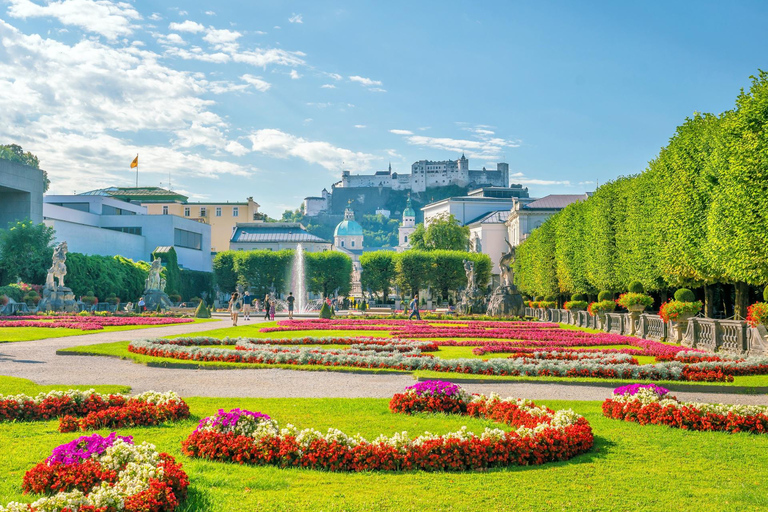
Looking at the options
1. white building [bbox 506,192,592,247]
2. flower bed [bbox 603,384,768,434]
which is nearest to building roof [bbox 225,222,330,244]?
white building [bbox 506,192,592,247]

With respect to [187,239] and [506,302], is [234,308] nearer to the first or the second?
[506,302]

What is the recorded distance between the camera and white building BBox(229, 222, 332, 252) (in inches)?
4183

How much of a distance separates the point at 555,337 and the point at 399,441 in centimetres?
2121

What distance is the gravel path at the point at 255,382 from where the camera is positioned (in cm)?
1336

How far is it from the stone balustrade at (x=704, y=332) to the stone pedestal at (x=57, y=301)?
116 ft

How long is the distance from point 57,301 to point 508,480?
46804 millimetres

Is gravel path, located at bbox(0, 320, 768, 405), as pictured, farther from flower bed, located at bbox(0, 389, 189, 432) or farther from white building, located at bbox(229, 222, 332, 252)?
white building, located at bbox(229, 222, 332, 252)

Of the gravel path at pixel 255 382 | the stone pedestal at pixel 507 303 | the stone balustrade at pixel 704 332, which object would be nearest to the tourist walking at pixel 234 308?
Answer: the gravel path at pixel 255 382

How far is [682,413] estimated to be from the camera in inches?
389

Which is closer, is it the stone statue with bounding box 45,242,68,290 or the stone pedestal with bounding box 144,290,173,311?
the stone statue with bounding box 45,242,68,290

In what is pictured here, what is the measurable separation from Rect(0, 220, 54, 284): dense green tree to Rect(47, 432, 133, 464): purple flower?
2095 inches

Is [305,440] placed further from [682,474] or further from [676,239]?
[676,239]

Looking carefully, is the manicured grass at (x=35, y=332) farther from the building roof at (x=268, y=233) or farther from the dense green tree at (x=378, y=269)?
the building roof at (x=268, y=233)

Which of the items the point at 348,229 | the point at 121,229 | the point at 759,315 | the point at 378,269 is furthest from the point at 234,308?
the point at 348,229
